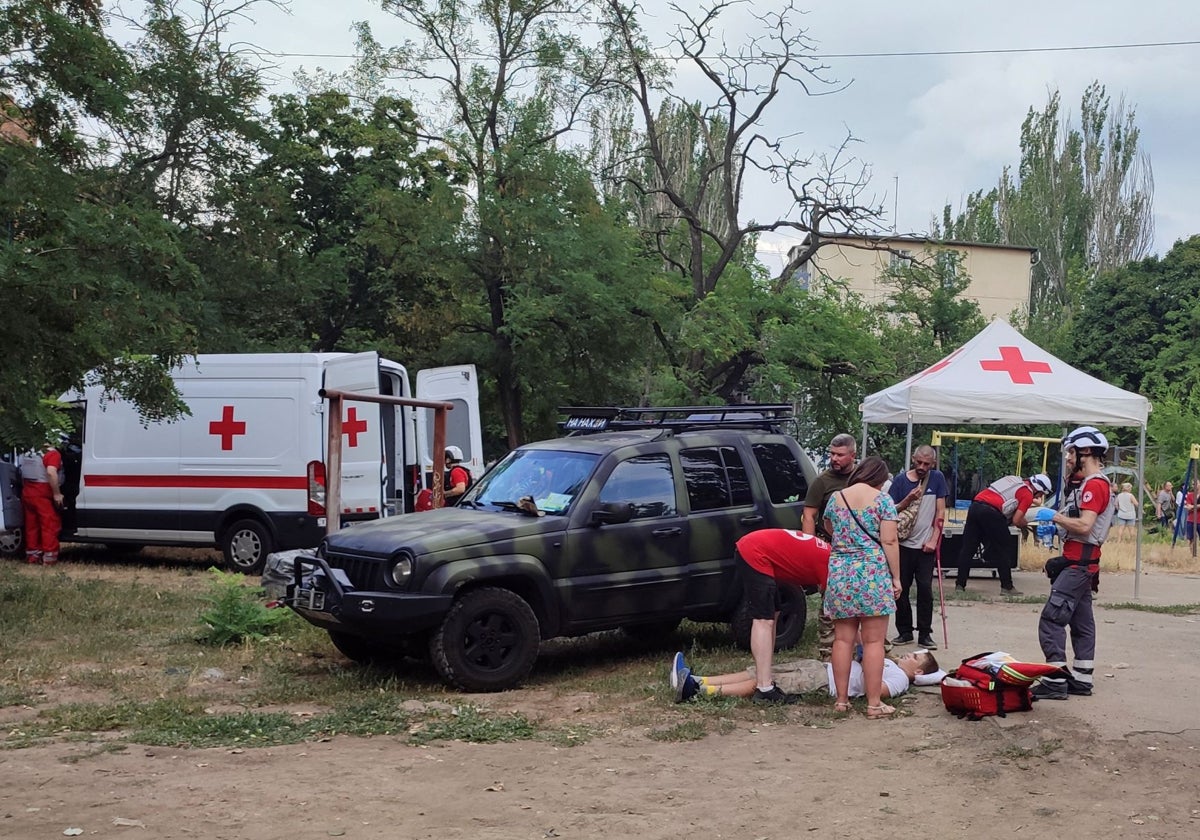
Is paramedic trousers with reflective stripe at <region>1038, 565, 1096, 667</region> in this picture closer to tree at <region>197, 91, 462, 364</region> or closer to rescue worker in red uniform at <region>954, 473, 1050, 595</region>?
rescue worker in red uniform at <region>954, 473, 1050, 595</region>

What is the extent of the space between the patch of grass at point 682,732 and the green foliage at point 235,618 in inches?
156

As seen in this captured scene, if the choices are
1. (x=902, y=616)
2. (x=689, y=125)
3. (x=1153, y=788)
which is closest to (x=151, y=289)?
(x=902, y=616)

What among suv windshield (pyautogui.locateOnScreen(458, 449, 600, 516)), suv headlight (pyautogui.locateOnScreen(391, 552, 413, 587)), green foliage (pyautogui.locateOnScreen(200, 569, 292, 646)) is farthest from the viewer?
green foliage (pyautogui.locateOnScreen(200, 569, 292, 646))

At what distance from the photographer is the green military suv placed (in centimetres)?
788

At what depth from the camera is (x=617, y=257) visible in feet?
74.0

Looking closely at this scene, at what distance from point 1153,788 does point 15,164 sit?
30.9ft

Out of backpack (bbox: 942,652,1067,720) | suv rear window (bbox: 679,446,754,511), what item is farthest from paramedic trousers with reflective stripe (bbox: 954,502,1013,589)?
backpack (bbox: 942,652,1067,720)

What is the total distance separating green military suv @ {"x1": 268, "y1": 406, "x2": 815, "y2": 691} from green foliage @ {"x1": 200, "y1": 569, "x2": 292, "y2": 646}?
3.95ft

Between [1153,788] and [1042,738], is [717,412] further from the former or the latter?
[1153,788]

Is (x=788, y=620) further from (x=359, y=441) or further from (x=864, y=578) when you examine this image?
(x=359, y=441)

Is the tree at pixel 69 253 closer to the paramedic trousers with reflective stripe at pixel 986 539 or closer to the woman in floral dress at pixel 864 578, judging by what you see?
the woman in floral dress at pixel 864 578

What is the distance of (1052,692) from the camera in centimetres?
795

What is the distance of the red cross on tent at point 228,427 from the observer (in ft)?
47.0

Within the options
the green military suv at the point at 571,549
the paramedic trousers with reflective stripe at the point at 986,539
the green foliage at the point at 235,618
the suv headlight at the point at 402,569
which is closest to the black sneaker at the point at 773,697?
the green military suv at the point at 571,549
